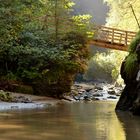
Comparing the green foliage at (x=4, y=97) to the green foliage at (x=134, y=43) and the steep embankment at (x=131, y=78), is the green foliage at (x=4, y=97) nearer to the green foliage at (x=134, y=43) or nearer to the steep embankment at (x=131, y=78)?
the steep embankment at (x=131, y=78)

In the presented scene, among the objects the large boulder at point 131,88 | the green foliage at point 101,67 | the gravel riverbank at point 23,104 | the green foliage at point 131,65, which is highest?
the green foliage at point 131,65

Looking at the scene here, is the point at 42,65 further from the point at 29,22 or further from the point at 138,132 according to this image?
the point at 138,132

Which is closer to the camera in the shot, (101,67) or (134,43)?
(134,43)

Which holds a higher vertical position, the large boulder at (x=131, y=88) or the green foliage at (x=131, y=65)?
the green foliage at (x=131, y=65)

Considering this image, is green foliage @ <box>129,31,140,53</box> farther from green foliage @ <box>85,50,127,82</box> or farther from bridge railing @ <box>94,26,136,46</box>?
green foliage @ <box>85,50,127,82</box>

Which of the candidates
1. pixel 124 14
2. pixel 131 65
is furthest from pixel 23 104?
pixel 124 14

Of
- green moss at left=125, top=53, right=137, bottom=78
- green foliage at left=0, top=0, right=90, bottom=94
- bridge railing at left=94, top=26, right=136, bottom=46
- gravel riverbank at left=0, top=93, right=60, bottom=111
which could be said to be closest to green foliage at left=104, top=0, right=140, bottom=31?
bridge railing at left=94, top=26, right=136, bottom=46

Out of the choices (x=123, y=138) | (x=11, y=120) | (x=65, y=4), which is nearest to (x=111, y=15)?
(x=65, y=4)

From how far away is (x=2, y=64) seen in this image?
2402 centimetres

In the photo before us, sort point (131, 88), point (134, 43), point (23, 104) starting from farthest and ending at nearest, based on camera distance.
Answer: point (134, 43)
point (23, 104)
point (131, 88)

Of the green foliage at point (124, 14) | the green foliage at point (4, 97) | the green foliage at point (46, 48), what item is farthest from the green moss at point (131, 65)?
the green foliage at point (124, 14)

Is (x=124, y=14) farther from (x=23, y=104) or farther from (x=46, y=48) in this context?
(x=23, y=104)

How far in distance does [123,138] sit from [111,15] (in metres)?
28.3

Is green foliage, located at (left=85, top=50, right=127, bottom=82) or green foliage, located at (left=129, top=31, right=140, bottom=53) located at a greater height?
green foliage, located at (left=129, top=31, right=140, bottom=53)
